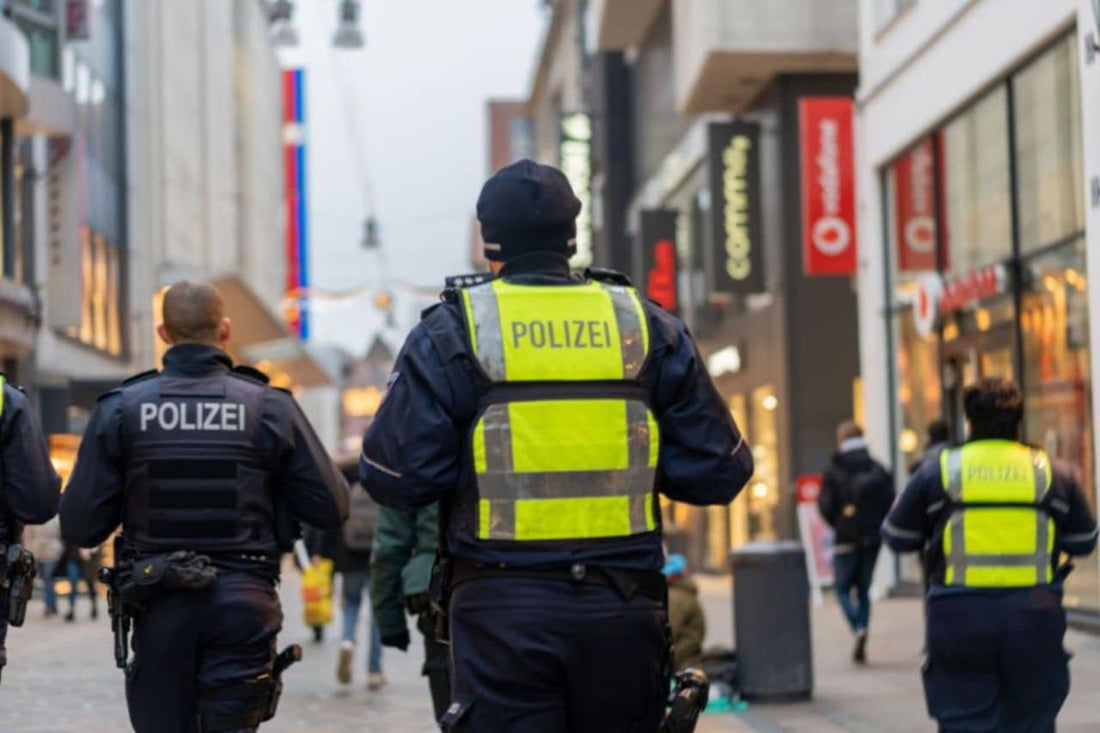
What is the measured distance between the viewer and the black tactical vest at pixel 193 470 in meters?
6.39

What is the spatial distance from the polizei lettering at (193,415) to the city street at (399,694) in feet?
16.8

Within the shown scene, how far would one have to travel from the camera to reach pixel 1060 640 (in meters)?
7.29

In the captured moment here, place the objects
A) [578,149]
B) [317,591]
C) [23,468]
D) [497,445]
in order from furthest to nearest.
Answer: [578,149] → [317,591] → [23,468] → [497,445]

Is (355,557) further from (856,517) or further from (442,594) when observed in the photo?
(442,594)

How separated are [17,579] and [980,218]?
545 inches

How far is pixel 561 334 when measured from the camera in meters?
4.61

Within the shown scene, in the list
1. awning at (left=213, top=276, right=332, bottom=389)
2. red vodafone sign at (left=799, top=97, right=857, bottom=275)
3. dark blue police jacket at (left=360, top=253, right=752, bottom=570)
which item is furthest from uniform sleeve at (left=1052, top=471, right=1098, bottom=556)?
awning at (left=213, top=276, right=332, bottom=389)

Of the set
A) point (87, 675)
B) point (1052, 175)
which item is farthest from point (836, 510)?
→ point (87, 675)

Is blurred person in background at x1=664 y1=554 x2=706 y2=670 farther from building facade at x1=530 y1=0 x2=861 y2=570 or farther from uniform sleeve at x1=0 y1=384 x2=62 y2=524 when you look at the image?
building facade at x1=530 y1=0 x2=861 y2=570

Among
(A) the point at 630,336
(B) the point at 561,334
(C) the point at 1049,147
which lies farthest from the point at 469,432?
(C) the point at 1049,147

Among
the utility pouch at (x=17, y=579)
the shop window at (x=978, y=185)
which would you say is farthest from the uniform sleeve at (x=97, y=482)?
the shop window at (x=978, y=185)

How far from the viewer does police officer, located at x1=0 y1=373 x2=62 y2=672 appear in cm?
715

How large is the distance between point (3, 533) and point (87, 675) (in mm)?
8080

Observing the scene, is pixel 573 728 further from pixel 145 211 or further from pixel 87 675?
pixel 145 211
